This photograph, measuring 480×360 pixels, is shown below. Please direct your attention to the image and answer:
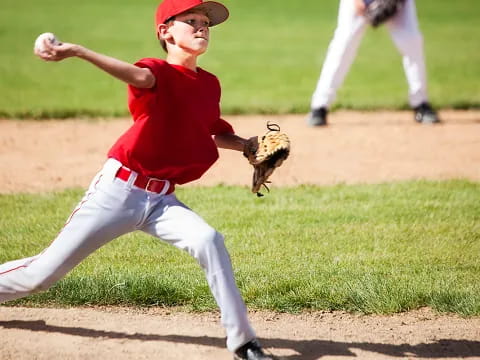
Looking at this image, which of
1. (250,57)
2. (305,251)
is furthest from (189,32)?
(250,57)

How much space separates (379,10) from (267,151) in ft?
16.5

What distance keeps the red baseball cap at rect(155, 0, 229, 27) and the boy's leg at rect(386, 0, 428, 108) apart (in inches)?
206

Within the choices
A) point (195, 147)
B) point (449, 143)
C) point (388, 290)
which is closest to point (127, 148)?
point (195, 147)

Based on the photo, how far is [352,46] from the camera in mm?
9211

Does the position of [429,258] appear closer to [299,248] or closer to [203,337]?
[299,248]

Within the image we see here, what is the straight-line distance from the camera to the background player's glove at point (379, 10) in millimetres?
8961

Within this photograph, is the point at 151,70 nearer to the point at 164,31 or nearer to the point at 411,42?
the point at 164,31

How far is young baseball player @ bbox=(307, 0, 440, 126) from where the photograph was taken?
9172 mm

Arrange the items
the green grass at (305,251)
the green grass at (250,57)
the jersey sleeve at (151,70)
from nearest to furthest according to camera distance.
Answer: the jersey sleeve at (151,70) < the green grass at (305,251) < the green grass at (250,57)

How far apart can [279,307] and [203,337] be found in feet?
1.98

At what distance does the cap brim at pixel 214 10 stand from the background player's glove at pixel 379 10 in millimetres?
4758

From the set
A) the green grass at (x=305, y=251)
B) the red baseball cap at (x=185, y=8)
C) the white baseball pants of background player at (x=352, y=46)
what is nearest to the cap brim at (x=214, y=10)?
the red baseball cap at (x=185, y=8)

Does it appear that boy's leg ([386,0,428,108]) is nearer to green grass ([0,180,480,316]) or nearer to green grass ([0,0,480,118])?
green grass ([0,0,480,118])

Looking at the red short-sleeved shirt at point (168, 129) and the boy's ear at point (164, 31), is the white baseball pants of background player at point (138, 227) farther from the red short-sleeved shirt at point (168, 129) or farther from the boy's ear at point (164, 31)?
the boy's ear at point (164, 31)
